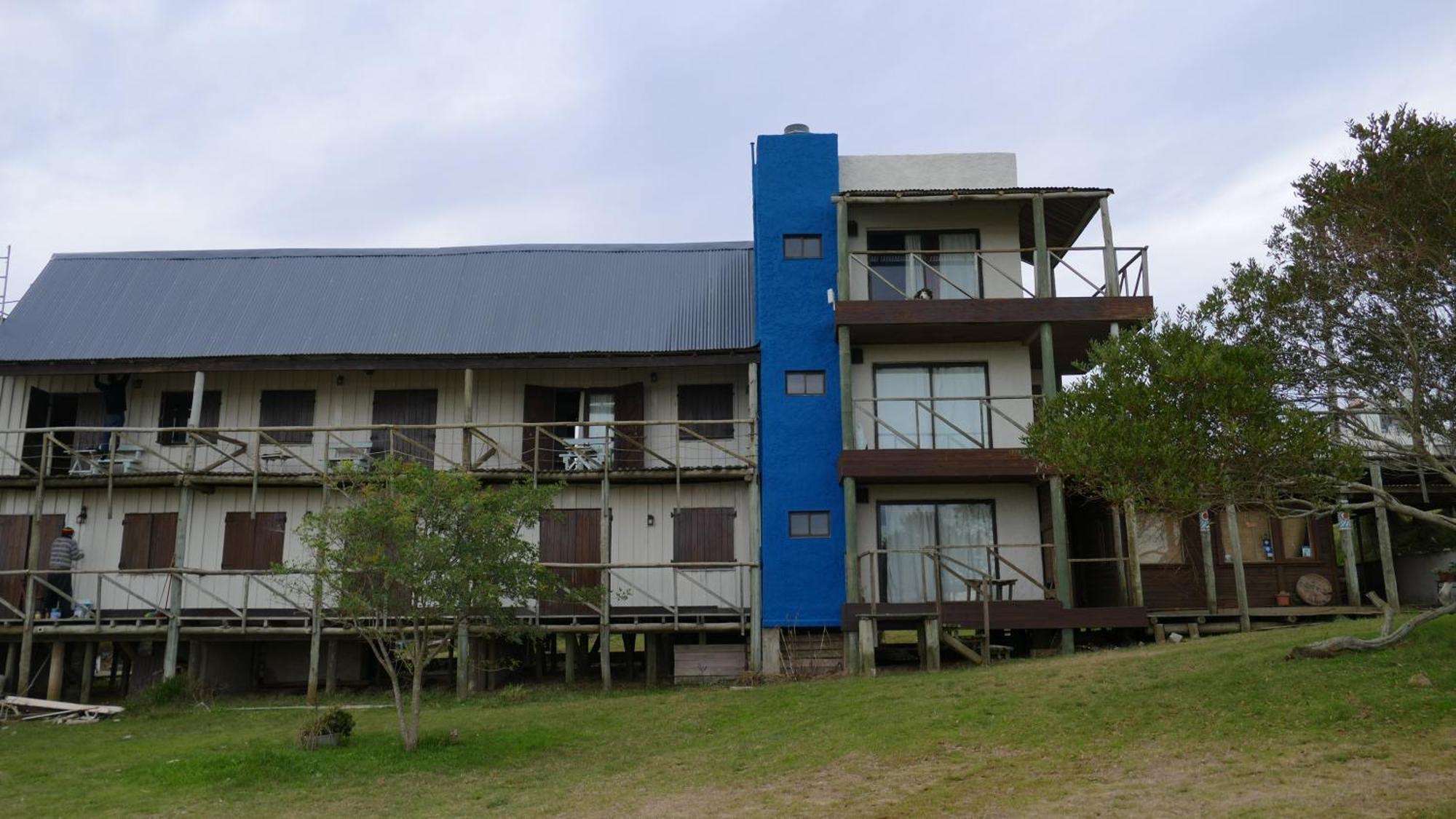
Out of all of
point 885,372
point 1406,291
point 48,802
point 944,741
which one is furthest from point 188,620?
point 1406,291

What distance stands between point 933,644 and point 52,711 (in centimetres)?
1647

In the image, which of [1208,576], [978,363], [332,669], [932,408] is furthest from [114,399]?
[1208,576]

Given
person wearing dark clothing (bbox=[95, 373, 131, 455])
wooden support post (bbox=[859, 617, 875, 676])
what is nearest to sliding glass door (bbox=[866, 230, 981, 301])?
wooden support post (bbox=[859, 617, 875, 676])

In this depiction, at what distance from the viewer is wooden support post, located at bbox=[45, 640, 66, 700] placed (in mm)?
24188

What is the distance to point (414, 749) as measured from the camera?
16.6 metres

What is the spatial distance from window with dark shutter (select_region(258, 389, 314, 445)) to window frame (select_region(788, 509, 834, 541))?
1084cm

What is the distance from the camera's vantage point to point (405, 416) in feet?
86.9

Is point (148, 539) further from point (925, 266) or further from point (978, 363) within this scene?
point (978, 363)

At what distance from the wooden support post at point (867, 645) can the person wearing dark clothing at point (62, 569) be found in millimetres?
15853

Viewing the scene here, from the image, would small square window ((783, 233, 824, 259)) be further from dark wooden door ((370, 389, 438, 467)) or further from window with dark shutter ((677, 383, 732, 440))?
dark wooden door ((370, 389, 438, 467))

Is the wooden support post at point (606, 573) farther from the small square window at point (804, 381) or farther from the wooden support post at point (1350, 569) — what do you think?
the wooden support post at point (1350, 569)

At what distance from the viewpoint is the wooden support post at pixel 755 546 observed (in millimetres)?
23609

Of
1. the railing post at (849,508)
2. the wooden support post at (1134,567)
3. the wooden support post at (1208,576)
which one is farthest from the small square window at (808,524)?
the wooden support post at (1208,576)

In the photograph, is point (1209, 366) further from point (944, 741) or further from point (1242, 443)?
point (944, 741)
